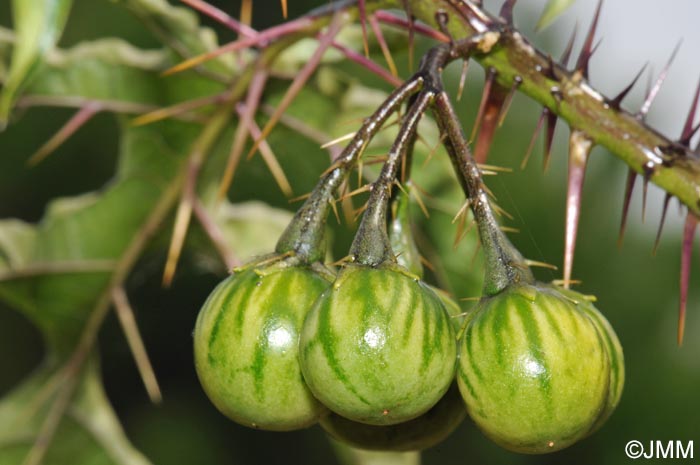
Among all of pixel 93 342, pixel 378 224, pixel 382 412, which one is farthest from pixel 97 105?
pixel 382 412

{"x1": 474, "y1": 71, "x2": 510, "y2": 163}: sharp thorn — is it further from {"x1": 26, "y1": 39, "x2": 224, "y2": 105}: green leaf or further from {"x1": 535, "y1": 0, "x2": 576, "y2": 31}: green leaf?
{"x1": 26, "y1": 39, "x2": 224, "y2": 105}: green leaf

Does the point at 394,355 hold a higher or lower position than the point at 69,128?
higher

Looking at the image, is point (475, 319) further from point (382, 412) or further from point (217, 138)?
point (217, 138)

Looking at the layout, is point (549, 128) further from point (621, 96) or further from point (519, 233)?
point (519, 233)

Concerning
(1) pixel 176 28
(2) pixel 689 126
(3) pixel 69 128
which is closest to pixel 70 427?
(3) pixel 69 128

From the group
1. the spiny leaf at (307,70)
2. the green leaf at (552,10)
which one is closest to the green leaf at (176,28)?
the spiny leaf at (307,70)

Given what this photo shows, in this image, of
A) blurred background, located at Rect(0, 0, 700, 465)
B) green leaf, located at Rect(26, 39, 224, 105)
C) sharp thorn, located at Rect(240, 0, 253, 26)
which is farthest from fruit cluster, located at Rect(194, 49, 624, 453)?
blurred background, located at Rect(0, 0, 700, 465)

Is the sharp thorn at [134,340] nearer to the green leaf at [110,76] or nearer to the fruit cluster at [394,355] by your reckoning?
the green leaf at [110,76]
